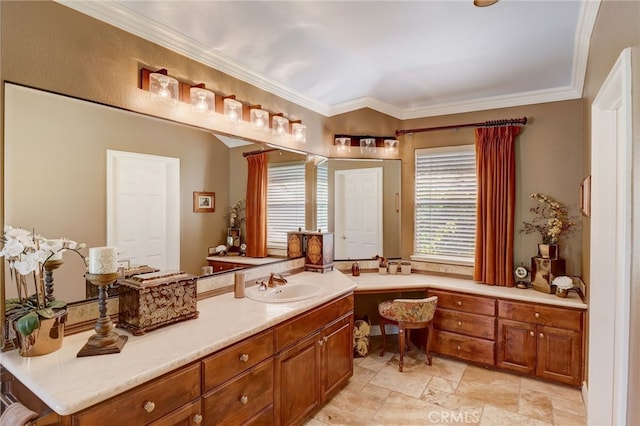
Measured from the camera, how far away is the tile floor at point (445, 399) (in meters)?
2.37

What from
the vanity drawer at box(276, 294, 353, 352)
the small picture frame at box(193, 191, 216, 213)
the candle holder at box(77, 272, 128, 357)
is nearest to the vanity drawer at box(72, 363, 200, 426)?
the candle holder at box(77, 272, 128, 357)

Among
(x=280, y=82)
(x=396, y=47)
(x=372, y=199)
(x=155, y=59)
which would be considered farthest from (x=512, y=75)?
(x=155, y=59)

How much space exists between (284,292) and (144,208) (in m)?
1.20

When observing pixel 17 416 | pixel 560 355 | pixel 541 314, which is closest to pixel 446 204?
pixel 541 314

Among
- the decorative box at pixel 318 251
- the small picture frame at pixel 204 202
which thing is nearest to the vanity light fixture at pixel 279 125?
the small picture frame at pixel 204 202

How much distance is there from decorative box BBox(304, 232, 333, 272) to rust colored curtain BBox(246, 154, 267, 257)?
1.67ft

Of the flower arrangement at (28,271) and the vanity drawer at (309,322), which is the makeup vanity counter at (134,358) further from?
the flower arrangement at (28,271)

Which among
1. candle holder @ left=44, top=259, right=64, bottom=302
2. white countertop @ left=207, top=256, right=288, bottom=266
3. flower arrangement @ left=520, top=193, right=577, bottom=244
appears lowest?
white countertop @ left=207, top=256, right=288, bottom=266

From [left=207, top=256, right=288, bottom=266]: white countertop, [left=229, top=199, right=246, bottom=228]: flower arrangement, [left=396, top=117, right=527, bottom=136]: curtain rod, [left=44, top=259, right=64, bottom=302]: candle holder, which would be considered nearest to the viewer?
[left=44, top=259, right=64, bottom=302]: candle holder

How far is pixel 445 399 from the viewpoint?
2.60m

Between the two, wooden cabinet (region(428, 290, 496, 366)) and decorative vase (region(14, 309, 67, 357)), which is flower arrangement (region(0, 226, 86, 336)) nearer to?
decorative vase (region(14, 309, 67, 357))

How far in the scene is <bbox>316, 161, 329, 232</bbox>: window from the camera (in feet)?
11.5

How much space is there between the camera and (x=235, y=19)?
6.69ft

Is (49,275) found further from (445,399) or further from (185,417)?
(445,399)
